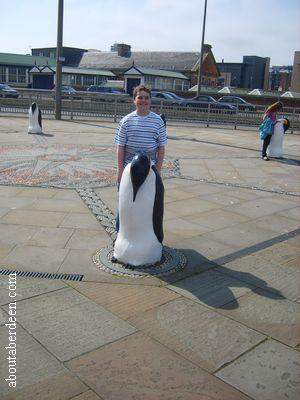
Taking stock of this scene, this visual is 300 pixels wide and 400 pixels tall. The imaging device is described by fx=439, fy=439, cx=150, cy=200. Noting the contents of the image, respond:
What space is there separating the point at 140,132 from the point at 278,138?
8.24 metres

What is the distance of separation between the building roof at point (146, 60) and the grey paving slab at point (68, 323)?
201ft

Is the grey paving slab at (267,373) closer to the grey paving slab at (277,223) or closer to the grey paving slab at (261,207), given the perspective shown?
the grey paving slab at (277,223)

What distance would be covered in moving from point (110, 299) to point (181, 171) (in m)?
6.09

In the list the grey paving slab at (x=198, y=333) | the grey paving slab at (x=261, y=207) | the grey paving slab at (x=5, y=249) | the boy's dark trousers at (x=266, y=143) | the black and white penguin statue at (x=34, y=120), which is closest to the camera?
the grey paving slab at (x=198, y=333)

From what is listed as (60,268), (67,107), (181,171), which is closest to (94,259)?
(60,268)

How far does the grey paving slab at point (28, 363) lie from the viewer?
2686 millimetres

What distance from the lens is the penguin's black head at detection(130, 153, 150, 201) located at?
13.7 ft

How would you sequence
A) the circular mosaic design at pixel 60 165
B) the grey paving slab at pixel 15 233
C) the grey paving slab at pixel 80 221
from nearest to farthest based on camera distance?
the grey paving slab at pixel 15 233 < the grey paving slab at pixel 80 221 < the circular mosaic design at pixel 60 165

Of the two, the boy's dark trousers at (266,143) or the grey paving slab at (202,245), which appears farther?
the boy's dark trousers at (266,143)

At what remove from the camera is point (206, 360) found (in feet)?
9.77

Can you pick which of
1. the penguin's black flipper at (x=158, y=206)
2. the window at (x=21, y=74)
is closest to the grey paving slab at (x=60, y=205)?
the penguin's black flipper at (x=158, y=206)

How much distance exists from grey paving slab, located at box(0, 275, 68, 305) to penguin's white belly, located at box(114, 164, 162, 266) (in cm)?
78

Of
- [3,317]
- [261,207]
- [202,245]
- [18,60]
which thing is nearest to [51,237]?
[202,245]

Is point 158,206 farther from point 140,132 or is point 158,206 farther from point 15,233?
point 15,233
